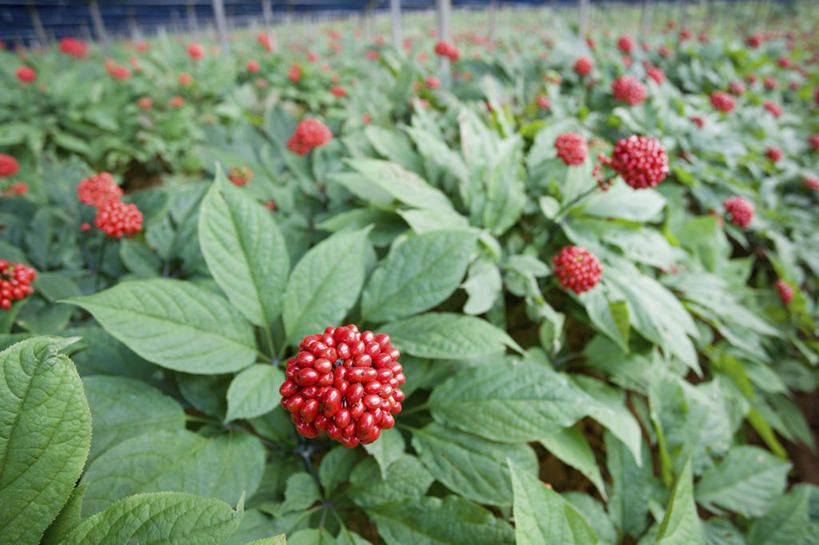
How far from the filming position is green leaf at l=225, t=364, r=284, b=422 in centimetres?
106

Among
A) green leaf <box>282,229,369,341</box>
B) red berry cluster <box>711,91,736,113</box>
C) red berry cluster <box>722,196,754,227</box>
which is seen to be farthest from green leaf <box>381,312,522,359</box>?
red berry cluster <box>711,91,736,113</box>

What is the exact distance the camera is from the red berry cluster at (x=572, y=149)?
174 cm

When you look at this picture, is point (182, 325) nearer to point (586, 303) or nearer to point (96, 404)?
point (96, 404)

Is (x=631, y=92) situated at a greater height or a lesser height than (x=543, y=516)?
greater

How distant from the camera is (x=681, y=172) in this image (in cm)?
266

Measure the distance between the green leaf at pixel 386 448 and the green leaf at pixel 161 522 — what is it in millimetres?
418

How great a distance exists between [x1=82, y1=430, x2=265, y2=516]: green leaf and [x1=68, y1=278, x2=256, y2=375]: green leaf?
0.62ft

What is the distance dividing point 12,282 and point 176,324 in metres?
0.60

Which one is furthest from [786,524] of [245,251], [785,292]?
[245,251]

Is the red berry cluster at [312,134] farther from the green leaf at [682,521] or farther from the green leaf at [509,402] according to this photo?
the green leaf at [682,521]

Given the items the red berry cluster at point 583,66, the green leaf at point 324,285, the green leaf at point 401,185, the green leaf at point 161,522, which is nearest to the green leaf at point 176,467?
the green leaf at point 161,522

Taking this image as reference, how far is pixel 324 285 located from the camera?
4.33ft

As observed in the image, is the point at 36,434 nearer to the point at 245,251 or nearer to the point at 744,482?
the point at 245,251

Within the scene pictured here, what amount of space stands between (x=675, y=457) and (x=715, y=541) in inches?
11.7
